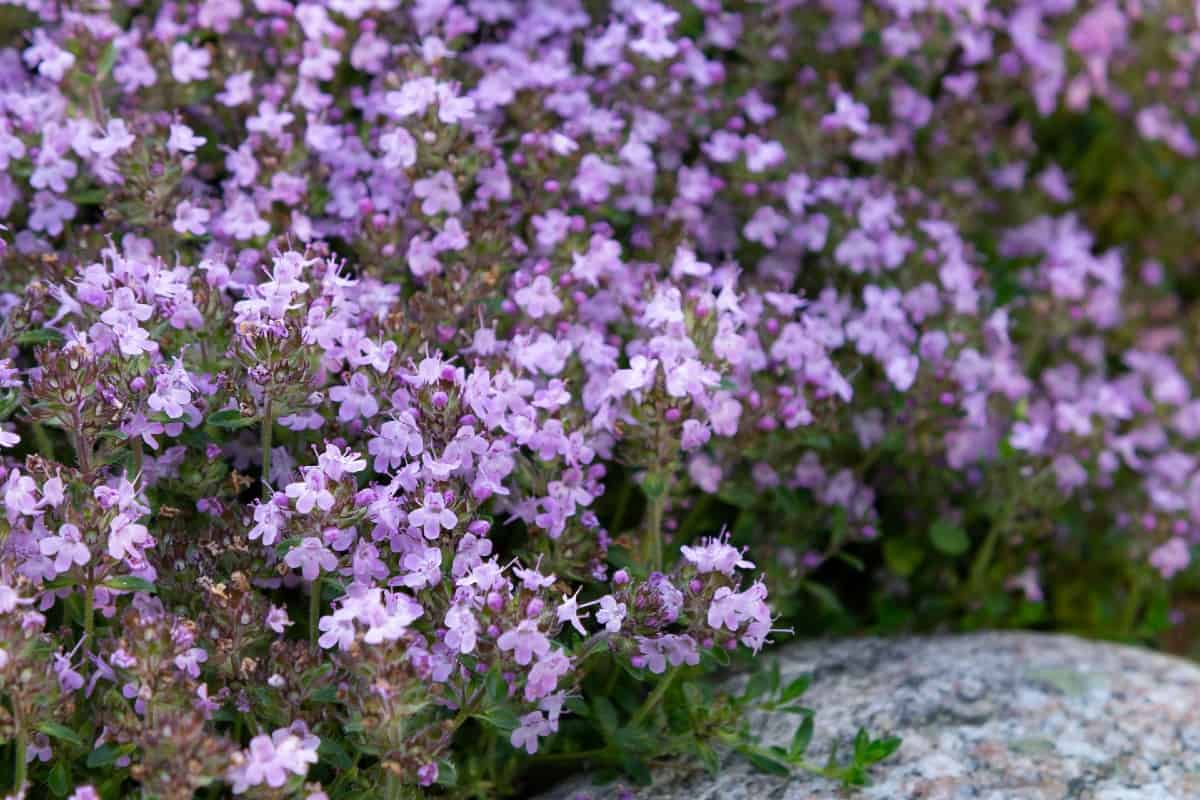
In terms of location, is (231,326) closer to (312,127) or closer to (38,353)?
(38,353)

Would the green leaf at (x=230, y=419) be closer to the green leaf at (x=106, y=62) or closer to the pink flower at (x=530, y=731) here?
the pink flower at (x=530, y=731)

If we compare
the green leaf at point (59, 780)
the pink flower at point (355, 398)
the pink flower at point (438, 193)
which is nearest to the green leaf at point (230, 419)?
the pink flower at point (355, 398)

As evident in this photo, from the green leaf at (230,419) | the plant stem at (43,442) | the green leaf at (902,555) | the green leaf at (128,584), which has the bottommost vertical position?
the green leaf at (902,555)

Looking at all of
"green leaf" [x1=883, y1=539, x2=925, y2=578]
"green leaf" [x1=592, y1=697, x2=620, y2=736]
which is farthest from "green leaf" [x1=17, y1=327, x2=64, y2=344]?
"green leaf" [x1=883, y1=539, x2=925, y2=578]

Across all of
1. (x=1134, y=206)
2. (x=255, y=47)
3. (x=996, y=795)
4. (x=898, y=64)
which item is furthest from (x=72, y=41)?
(x=1134, y=206)

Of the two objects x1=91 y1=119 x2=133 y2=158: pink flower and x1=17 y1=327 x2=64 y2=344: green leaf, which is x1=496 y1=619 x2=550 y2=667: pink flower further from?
x1=91 y1=119 x2=133 y2=158: pink flower

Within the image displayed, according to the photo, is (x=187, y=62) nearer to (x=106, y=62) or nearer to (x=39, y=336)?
(x=106, y=62)
